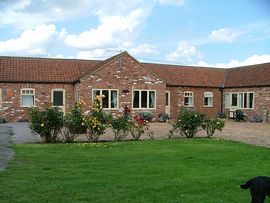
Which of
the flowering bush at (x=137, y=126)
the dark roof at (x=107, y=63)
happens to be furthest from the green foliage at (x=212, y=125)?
the dark roof at (x=107, y=63)

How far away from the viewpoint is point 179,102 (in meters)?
35.9

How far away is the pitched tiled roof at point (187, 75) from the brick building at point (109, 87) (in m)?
0.11

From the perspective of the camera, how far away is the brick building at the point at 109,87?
30.6 meters

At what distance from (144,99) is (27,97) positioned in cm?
869

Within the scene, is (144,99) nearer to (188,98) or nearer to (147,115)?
(147,115)

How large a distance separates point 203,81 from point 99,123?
2171cm

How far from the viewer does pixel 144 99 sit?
105 feet

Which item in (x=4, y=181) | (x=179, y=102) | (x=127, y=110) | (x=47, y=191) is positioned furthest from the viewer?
(x=179, y=102)

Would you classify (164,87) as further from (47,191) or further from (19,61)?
(47,191)

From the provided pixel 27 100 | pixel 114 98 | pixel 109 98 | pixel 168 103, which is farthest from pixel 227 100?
pixel 27 100

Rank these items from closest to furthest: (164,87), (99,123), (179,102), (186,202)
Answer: (186,202) < (99,123) < (164,87) < (179,102)

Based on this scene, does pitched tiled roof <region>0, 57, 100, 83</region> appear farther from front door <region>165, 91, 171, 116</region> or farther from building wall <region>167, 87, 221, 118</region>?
building wall <region>167, 87, 221, 118</region>

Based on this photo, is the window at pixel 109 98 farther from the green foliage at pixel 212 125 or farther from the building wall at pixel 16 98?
the green foliage at pixel 212 125

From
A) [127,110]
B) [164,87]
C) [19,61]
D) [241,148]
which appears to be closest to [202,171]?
[241,148]
